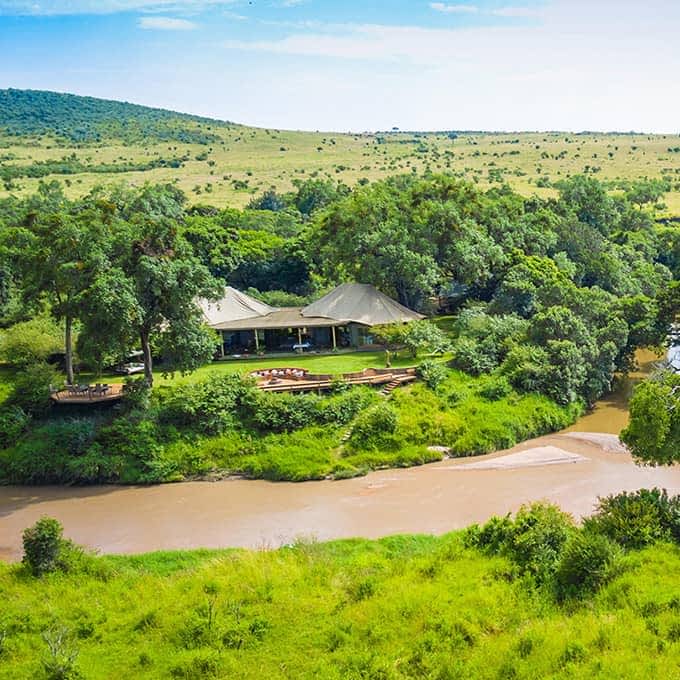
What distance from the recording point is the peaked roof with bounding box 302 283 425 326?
1436 inches

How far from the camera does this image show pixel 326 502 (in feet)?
82.7

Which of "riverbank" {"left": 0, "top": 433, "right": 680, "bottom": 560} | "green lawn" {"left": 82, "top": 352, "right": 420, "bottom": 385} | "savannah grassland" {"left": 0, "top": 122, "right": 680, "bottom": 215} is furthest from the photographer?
"savannah grassland" {"left": 0, "top": 122, "right": 680, "bottom": 215}

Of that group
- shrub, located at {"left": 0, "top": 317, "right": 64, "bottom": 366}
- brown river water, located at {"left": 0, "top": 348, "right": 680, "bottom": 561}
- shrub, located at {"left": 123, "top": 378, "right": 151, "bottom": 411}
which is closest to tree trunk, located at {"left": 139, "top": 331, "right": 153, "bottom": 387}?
shrub, located at {"left": 123, "top": 378, "right": 151, "bottom": 411}

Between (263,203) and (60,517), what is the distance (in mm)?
63537

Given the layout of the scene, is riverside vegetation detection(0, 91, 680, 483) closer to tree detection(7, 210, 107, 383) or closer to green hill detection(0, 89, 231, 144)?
tree detection(7, 210, 107, 383)

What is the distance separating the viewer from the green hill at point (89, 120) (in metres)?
148

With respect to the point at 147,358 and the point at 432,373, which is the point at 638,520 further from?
the point at 147,358

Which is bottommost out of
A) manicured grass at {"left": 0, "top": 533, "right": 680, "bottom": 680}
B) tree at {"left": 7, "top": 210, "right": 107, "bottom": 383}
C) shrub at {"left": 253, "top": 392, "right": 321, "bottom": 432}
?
manicured grass at {"left": 0, "top": 533, "right": 680, "bottom": 680}

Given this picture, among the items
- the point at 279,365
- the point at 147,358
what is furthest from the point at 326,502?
the point at 279,365

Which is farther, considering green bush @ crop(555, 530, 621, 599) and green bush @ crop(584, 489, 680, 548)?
green bush @ crop(584, 489, 680, 548)

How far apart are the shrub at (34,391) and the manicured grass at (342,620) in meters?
10.6

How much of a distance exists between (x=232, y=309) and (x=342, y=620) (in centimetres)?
2298

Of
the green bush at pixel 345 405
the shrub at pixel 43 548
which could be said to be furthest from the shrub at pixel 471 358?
the shrub at pixel 43 548

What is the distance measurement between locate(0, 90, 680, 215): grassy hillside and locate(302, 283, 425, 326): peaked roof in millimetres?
52124
